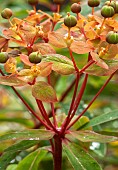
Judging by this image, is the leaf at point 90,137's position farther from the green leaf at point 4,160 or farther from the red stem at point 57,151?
the green leaf at point 4,160

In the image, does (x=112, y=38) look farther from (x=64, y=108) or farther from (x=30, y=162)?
(x=64, y=108)

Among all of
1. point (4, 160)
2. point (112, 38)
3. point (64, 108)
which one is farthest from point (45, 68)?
point (64, 108)

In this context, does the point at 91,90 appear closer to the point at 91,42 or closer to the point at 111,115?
the point at 111,115

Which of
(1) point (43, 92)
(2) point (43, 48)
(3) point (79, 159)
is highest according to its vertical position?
(2) point (43, 48)

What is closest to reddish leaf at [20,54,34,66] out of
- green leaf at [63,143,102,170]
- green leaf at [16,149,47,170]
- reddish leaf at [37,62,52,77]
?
reddish leaf at [37,62,52,77]

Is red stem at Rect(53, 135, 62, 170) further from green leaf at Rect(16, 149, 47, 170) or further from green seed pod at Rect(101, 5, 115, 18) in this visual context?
green seed pod at Rect(101, 5, 115, 18)

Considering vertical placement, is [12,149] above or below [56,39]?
below

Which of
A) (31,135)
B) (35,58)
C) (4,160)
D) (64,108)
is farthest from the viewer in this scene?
(64,108)

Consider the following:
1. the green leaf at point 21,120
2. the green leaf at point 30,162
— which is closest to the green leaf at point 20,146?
the green leaf at point 30,162
